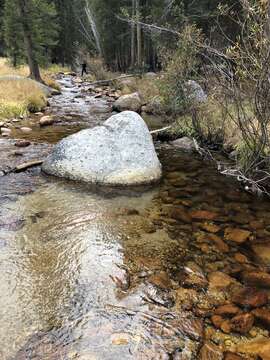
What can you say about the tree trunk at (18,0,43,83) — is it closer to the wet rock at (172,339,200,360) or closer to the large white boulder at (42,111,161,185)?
the large white boulder at (42,111,161,185)

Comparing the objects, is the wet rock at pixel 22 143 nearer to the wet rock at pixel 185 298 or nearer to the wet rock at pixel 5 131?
the wet rock at pixel 5 131

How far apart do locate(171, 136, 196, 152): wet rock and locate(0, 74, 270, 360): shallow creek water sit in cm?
235

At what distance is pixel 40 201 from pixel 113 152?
181 cm

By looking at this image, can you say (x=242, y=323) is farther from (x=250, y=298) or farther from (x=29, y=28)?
(x=29, y=28)

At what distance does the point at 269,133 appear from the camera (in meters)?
6.50

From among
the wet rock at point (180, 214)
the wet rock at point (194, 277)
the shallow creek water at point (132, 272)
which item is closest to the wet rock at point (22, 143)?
the shallow creek water at point (132, 272)

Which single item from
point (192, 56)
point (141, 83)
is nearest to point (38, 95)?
point (141, 83)

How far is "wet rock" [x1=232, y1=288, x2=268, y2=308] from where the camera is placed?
371cm

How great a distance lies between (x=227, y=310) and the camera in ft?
11.8

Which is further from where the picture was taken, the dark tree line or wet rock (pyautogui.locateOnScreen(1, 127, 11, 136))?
the dark tree line

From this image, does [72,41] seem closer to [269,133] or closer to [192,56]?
[192,56]

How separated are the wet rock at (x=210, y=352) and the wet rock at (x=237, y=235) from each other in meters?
1.93

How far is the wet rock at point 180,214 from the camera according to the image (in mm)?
5434

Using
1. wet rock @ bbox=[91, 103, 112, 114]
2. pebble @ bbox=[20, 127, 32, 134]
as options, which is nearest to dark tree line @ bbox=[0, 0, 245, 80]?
wet rock @ bbox=[91, 103, 112, 114]
